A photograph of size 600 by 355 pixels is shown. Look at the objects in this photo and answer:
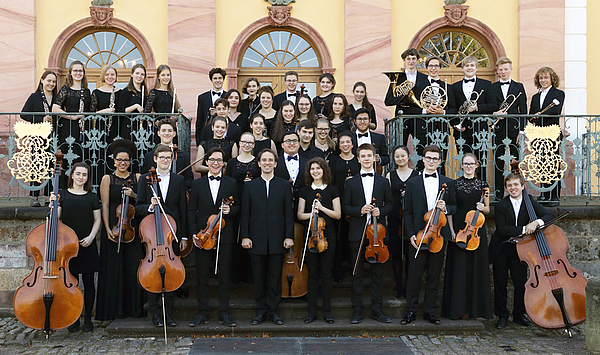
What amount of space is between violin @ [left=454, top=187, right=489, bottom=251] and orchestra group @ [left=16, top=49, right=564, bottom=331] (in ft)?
0.05

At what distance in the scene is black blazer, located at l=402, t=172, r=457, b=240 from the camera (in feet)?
20.1

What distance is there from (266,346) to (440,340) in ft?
5.48

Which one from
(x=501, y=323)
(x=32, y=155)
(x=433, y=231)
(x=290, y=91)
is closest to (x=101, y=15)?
(x=32, y=155)

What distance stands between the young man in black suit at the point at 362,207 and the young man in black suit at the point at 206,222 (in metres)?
1.15

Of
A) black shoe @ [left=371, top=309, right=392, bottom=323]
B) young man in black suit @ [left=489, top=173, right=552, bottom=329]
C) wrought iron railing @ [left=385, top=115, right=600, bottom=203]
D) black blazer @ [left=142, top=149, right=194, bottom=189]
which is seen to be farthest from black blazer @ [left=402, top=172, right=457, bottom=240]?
black blazer @ [left=142, top=149, right=194, bottom=189]

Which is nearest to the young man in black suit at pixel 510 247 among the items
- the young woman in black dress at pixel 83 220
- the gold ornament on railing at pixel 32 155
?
the young woman in black dress at pixel 83 220

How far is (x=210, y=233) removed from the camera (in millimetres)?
5898

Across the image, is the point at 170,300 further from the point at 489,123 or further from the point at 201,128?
the point at 489,123

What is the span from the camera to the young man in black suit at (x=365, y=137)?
22.5ft

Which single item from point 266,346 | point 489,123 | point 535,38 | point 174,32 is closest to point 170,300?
point 266,346

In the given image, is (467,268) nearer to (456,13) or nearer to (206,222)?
(206,222)

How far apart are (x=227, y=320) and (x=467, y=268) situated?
250 cm

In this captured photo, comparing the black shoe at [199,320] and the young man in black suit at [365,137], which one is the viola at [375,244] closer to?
the young man in black suit at [365,137]

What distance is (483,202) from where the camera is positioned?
627 cm
